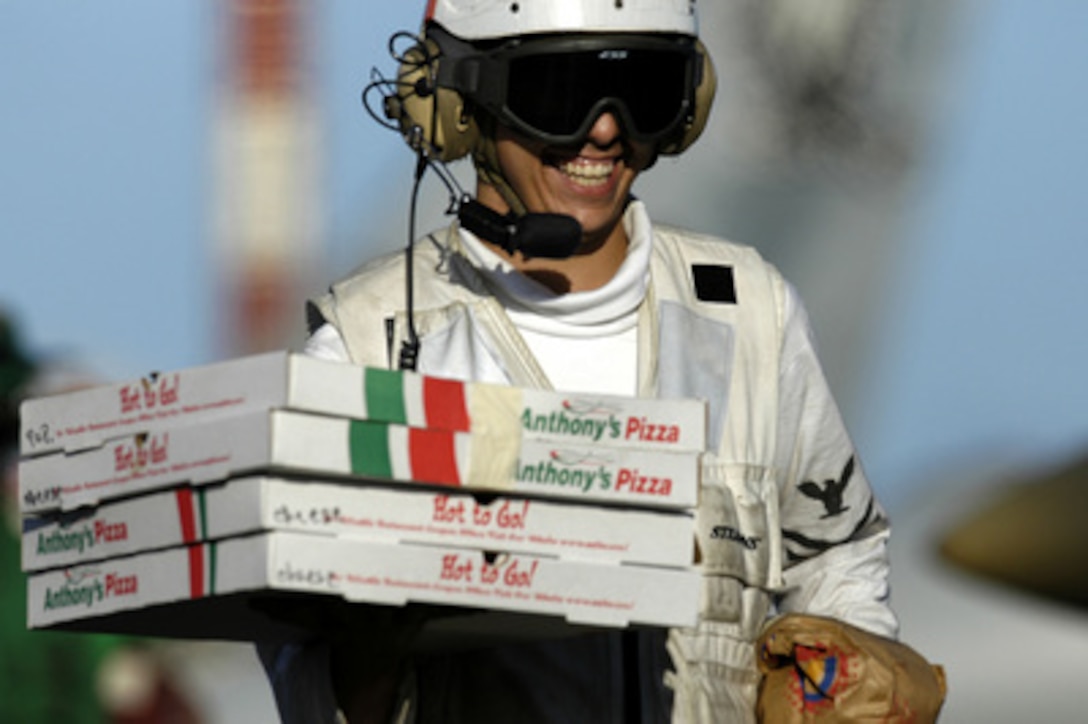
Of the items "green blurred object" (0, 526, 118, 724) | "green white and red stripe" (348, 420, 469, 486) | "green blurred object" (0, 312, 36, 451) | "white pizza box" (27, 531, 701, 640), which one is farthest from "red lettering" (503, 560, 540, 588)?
"green blurred object" (0, 312, 36, 451)

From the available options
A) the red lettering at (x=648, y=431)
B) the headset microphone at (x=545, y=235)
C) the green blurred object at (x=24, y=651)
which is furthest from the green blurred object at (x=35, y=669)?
the red lettering at (x=648, y=431)

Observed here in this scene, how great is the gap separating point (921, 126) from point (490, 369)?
397 inches

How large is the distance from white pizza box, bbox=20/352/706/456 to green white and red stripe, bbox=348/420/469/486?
13mm

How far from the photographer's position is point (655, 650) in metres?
4.92

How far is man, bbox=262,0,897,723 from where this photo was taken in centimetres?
489

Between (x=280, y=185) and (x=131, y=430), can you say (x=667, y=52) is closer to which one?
(x=131, y=430)

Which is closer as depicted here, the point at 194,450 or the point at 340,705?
the point at 194,450

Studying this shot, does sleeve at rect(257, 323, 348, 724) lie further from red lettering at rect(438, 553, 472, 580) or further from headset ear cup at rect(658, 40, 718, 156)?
headset ear cup at rect(658, 40, 718, 156)

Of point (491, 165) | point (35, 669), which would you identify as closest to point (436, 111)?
point (491, 165)

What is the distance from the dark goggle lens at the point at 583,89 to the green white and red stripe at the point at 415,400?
79 cm

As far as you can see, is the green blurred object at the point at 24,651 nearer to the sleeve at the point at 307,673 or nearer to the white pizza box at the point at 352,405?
the sleeve at the point at 307,673

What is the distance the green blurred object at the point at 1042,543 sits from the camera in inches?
683

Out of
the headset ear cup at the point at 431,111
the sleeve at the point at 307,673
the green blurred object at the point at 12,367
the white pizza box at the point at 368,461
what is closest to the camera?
the white pizza box at the point at 368,461

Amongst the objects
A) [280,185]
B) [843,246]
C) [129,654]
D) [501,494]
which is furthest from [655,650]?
[843,246]
